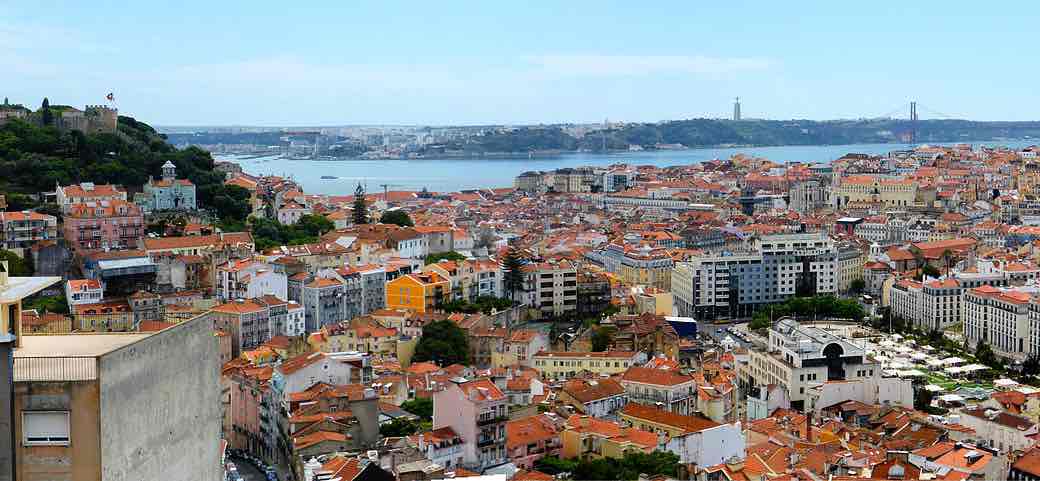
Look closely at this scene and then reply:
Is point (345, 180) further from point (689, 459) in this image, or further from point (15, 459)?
point (15, 459)

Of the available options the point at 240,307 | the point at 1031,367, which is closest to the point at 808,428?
the point at 1031,367

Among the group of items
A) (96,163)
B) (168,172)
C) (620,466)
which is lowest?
(620,466)

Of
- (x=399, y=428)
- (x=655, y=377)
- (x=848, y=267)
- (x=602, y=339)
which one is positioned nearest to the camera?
(x=399, y=428)

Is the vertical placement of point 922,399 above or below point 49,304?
below

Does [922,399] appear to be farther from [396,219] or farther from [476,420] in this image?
[396,219]

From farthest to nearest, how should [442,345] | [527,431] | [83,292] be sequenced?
[83,292], [442,345], [527,431]

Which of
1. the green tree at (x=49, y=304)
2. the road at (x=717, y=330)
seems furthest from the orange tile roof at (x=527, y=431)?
the road at (x=717, y=330)

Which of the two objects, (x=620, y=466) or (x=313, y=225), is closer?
(x=620, y=466)

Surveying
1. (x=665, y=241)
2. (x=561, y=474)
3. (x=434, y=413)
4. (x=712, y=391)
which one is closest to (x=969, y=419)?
(x=712, y=391)

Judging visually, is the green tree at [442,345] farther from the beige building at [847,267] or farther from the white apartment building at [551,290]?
the beige building at [847,267]
